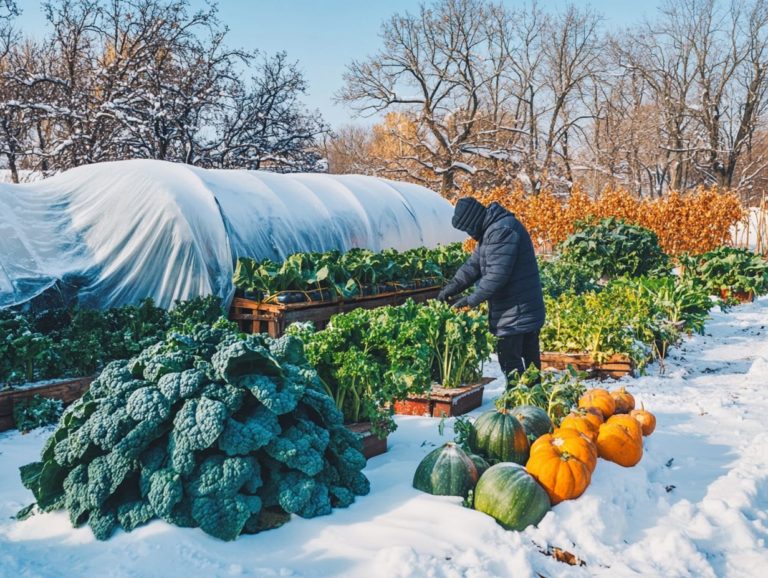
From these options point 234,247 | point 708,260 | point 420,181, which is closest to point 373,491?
point 234,247

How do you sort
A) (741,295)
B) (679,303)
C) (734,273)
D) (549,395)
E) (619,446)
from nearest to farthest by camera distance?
(619,446) < (549,395) < (679,303) < (741,295) < (734,273)

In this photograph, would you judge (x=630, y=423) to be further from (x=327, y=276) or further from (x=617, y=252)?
(x=617, y=252)

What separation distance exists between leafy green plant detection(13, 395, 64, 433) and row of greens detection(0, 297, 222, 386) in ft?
0.89

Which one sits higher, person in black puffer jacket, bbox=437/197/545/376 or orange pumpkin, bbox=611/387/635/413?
person in black puffer jacket, bbox=437/197/545/376

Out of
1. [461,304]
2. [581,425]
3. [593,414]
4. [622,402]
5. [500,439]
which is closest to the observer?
[500,439]

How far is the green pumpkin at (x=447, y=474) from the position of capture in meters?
3.55

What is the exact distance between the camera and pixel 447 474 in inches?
140

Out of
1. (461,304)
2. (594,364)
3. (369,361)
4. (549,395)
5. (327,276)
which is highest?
(327,276)

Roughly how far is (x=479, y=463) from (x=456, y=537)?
2.36 feet

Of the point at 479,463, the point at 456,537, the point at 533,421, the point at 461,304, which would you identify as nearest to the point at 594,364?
the point at 461,304

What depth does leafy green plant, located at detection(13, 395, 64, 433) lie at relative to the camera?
5398 millimetres

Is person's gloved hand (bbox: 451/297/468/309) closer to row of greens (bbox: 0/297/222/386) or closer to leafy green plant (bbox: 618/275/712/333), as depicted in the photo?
row of greens (bbox: 0/297/222/386)

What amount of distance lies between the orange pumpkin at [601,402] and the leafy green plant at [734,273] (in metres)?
9.11

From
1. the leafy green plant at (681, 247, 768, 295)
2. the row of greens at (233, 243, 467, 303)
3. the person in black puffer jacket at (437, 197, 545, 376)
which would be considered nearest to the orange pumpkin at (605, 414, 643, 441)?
the person in black puffer jacket at (437, 197, 545, 376)
